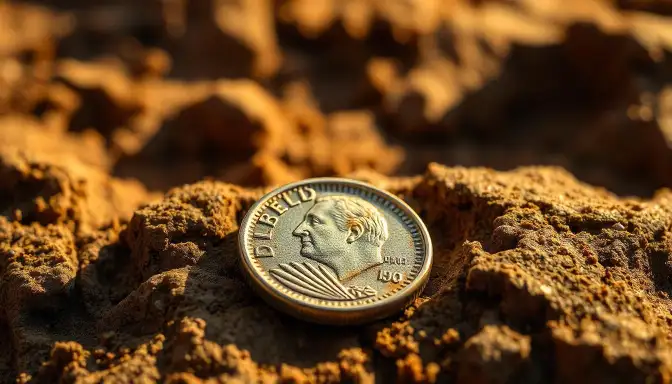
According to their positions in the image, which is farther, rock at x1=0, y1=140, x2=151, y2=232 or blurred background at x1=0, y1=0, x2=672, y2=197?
blurred background at x1=0, y1=0, x2=672, y2=197

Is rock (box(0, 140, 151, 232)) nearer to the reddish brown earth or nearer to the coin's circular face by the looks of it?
the reddish brown earth

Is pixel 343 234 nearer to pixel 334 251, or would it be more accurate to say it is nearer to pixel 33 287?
pixel 334 251

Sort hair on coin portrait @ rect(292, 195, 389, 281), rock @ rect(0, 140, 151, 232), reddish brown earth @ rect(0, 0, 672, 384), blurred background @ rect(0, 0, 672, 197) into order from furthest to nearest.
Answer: blurred background @ rect(0, 0, 672, 197)
rock @ rect(0, 140, 151, 232)
hair on coin portrait @ rect(292, 195, 389, 281)
reddish brown earth @ rect(0, 0, 672, 384)

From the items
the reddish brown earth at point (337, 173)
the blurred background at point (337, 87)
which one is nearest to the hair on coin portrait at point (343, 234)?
the reddish brown earth at point (337, 173)

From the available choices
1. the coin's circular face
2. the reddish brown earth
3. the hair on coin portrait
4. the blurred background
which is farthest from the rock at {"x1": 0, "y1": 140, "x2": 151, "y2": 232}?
the hair on coin portrait

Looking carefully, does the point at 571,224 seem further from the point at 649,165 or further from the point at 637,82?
the point at 637,82

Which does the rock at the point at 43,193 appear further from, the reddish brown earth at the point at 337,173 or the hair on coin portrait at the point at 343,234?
the hair on coin portrait at the point at 343,234

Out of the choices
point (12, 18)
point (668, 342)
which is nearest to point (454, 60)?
point (668, 342)
